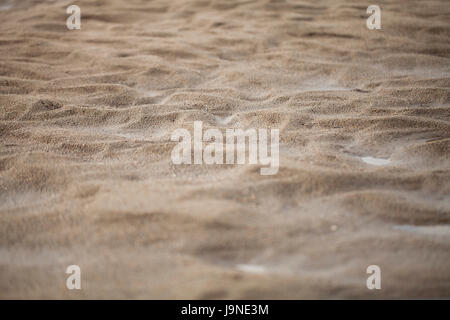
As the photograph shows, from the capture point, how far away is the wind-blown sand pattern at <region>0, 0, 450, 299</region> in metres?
1.36

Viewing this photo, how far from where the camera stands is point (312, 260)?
4.55 feet

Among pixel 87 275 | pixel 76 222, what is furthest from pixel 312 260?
pixel 76 222

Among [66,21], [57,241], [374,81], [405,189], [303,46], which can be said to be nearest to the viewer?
[57,241]

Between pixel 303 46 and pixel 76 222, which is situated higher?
pixel 303 46

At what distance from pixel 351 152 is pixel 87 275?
1316 mm

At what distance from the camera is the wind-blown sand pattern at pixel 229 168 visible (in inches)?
53.5

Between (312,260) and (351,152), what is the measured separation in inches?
32.2

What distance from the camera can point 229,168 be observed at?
1.89 meters

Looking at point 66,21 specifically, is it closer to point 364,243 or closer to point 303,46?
point 303,46

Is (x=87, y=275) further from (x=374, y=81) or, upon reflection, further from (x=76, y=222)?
(x=374, y=81)

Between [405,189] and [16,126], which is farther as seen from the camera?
[16,126]

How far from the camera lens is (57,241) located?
1.51 m
